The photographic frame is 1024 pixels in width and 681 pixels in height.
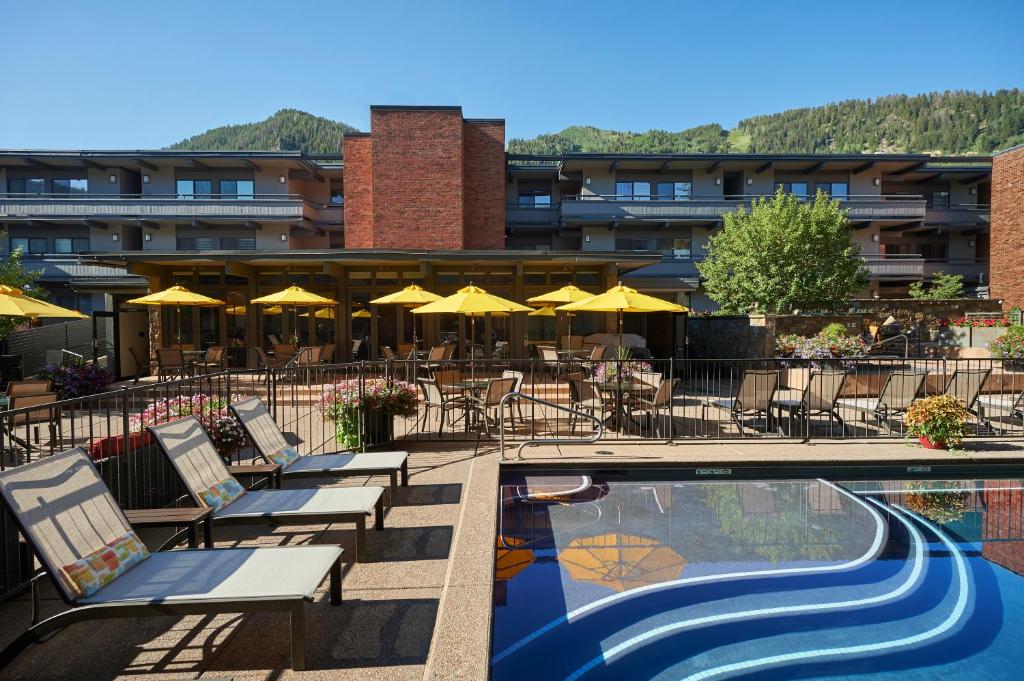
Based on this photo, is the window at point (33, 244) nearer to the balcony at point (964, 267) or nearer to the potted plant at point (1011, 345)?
the potted plant at point (1011, 345)

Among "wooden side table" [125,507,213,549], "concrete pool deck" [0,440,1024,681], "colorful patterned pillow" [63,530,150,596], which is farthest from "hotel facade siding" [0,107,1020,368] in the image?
"colorful patterned pillow" [63,530,150,596]

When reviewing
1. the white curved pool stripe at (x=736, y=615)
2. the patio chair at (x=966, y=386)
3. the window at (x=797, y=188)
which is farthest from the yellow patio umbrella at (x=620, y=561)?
the window at (x=797, y=188)

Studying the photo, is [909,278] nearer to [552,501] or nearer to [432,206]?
[432,206]

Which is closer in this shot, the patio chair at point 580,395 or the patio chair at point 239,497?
the patio chair at point 239,497

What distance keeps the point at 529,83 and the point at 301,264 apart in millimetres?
18859

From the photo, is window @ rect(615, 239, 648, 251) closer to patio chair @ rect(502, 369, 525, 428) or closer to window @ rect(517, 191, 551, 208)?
window @ rect(517, 191, 551, 208)

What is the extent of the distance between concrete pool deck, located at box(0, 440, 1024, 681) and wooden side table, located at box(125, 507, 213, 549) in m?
0.59

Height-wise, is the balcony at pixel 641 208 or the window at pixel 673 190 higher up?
the window at pixel 673 190

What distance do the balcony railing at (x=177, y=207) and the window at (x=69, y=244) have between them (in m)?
2.06

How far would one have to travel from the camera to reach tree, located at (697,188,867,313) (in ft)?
77.6

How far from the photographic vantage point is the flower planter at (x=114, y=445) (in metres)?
5.16

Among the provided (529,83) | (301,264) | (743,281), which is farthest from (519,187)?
(301,264)

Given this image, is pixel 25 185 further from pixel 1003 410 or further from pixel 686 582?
pixel 1003 410

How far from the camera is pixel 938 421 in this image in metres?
8.53
